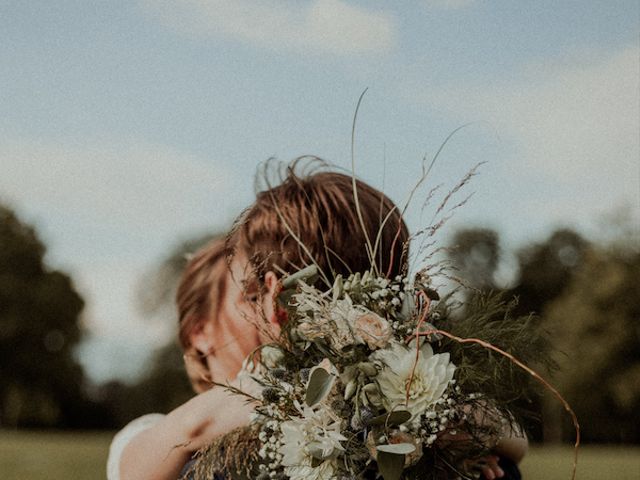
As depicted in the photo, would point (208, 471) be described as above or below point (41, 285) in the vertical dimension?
above

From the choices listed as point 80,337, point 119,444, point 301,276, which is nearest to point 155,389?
point 80,337

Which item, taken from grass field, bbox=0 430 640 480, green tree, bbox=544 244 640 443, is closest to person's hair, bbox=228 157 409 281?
grass field, bbox=0 430 640 480

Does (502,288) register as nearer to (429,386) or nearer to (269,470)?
(429,386)

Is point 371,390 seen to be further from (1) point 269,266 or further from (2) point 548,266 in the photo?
(2) point 548,266

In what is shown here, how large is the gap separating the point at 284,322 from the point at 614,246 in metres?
42.5

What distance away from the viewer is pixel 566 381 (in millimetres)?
39469

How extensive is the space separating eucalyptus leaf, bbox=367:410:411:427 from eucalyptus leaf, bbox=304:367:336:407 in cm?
17

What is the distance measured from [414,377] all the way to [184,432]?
0.90 m

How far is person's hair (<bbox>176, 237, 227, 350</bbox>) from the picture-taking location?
153 inches

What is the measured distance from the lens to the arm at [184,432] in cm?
280

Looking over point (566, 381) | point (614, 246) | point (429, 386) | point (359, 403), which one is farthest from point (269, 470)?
point (614, 246)

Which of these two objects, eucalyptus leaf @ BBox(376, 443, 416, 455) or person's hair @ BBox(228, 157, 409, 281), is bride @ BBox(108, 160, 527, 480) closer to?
person's hair @ BBox(228, 157, 409, 281)

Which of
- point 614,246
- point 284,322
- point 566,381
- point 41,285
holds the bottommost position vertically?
point 41,285

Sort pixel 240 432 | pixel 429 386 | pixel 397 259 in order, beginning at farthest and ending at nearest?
pixel 397 259 < pixel 240 432 < pixel 429 386
